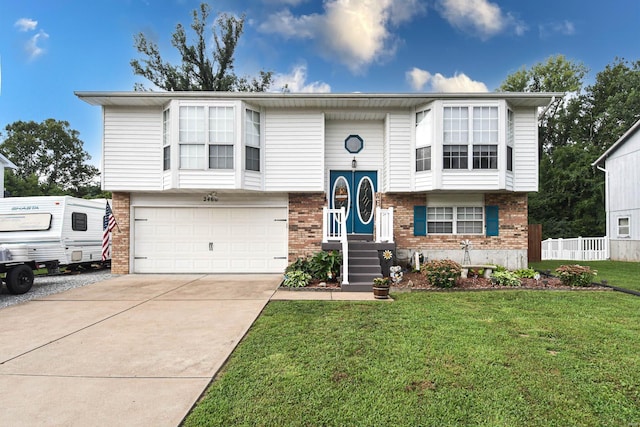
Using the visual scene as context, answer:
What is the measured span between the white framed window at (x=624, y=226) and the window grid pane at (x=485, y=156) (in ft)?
35.9

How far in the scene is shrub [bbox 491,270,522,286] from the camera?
811cm

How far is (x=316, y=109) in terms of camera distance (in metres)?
10.2

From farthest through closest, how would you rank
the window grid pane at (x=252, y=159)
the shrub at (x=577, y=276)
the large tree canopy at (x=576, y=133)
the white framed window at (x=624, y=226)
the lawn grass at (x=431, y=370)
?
the large tree canopy at (x=576, y=133) < the white framed window at (x=624, y=226) < the window grid pane at (x=252, y=159) < the shrub at (x=577, y=276) < the lawn grass at (x=431, y=370)

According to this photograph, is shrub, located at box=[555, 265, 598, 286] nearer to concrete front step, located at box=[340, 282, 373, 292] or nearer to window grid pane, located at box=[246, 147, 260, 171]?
concrete front step, located at box=[340, 282, 373, 292]

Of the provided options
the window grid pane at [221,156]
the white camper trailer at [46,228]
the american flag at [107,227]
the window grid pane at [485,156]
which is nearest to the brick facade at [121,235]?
the american flag at [107,227]

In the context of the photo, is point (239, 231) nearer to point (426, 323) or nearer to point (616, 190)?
point (426, 323)

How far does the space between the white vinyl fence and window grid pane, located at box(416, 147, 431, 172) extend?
1115cm

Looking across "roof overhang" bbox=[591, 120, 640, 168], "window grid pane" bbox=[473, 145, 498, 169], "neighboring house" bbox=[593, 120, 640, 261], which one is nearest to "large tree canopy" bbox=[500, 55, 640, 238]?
"neighboring house" bbox=[593, 120, 640, 261]

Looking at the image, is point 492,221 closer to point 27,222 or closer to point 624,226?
point 624,226

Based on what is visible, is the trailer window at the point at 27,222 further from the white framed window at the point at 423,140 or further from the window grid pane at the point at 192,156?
the white framed window at the point at 423,140

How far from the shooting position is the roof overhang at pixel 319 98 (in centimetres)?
949

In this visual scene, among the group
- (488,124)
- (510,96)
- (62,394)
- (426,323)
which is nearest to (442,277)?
(426,323)

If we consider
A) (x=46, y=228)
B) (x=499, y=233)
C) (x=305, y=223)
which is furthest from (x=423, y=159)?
(x=46, y=228)

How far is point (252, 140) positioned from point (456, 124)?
5.90 meters
